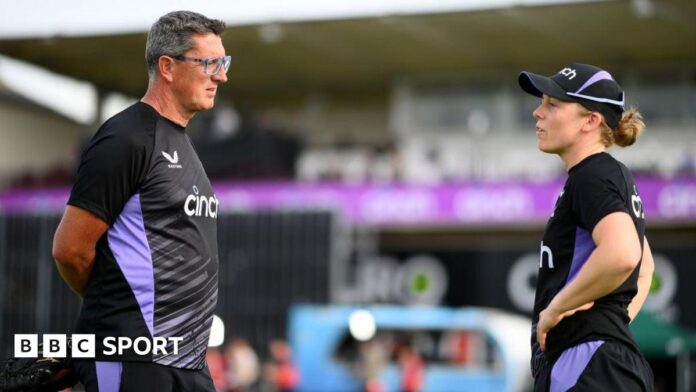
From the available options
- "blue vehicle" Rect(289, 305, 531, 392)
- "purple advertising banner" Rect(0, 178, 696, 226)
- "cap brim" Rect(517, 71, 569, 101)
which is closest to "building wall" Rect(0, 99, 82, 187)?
"purple advertising banner" Rect(0, 178, 696, 226)

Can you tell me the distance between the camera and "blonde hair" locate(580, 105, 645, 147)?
4.64 meters

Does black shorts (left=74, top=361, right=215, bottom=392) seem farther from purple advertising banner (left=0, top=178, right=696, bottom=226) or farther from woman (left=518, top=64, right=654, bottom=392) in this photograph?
purple advertising banner (left=0, top=178, right=696, bottom=226)

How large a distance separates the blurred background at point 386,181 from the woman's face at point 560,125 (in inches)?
537

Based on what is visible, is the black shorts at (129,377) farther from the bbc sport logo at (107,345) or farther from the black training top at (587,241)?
the black training top at (587,241)

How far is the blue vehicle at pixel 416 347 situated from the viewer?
18453mm

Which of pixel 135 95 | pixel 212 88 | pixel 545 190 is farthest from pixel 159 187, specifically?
pixel 135 95

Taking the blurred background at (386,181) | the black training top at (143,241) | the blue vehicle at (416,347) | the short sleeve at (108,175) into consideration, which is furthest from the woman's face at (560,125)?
the blue vehicle at (416,347)

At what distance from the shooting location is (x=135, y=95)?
32000 mm

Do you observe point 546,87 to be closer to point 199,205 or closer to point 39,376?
point 199,205

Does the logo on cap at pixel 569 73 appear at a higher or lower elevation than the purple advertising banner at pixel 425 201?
higher

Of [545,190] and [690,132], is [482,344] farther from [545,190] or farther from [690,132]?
[690,132]

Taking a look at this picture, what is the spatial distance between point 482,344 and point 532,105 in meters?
8.88

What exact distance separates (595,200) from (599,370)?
0.61 metres

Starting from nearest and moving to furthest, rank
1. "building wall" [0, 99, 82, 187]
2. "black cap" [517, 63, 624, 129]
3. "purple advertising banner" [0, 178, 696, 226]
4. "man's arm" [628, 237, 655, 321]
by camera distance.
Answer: "black cap" [517, 63, 624, 129] < "man's arm" [628, 237, 655, 321] < "purple advertising banner" [0, 178, 696, 226] < "building wall" [0, 99, 82, 187]
